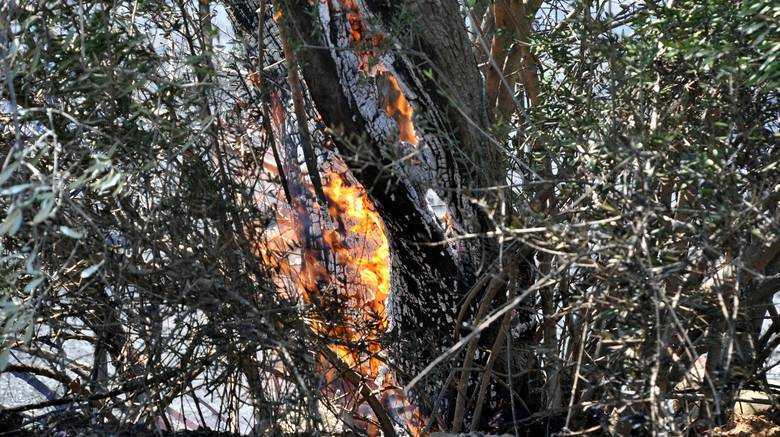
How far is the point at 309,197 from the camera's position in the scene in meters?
4.64

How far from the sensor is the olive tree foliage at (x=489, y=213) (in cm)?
246

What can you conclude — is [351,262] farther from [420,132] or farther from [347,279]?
[420,132]

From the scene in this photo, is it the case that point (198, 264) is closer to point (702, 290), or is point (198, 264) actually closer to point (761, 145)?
point (702, 290)

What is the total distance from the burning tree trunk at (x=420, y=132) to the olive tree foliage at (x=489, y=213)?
60mm

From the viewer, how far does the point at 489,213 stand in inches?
91.4

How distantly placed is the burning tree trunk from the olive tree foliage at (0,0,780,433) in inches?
2.4

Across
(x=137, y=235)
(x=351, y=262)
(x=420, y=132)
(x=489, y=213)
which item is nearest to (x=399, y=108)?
(x=420, y=132)

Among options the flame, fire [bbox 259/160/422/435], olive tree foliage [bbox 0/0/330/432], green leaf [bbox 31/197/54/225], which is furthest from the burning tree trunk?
green leaf [bbox 31/197/54/225]

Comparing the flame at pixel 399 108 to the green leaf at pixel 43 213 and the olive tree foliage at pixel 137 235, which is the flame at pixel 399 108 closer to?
the olive tree foliage at pixel 137 235

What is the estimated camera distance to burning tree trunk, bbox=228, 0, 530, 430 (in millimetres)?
3422

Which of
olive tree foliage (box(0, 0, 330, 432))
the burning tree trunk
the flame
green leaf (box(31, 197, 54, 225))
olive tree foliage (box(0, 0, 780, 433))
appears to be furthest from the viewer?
the flame

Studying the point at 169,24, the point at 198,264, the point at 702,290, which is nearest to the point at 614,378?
the point at 702,290

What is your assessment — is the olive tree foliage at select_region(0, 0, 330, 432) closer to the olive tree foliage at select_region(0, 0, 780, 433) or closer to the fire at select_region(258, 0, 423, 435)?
the olive tree foliage at select_region(0, 0, 780, 433)

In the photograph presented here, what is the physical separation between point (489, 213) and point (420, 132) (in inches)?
49.7
